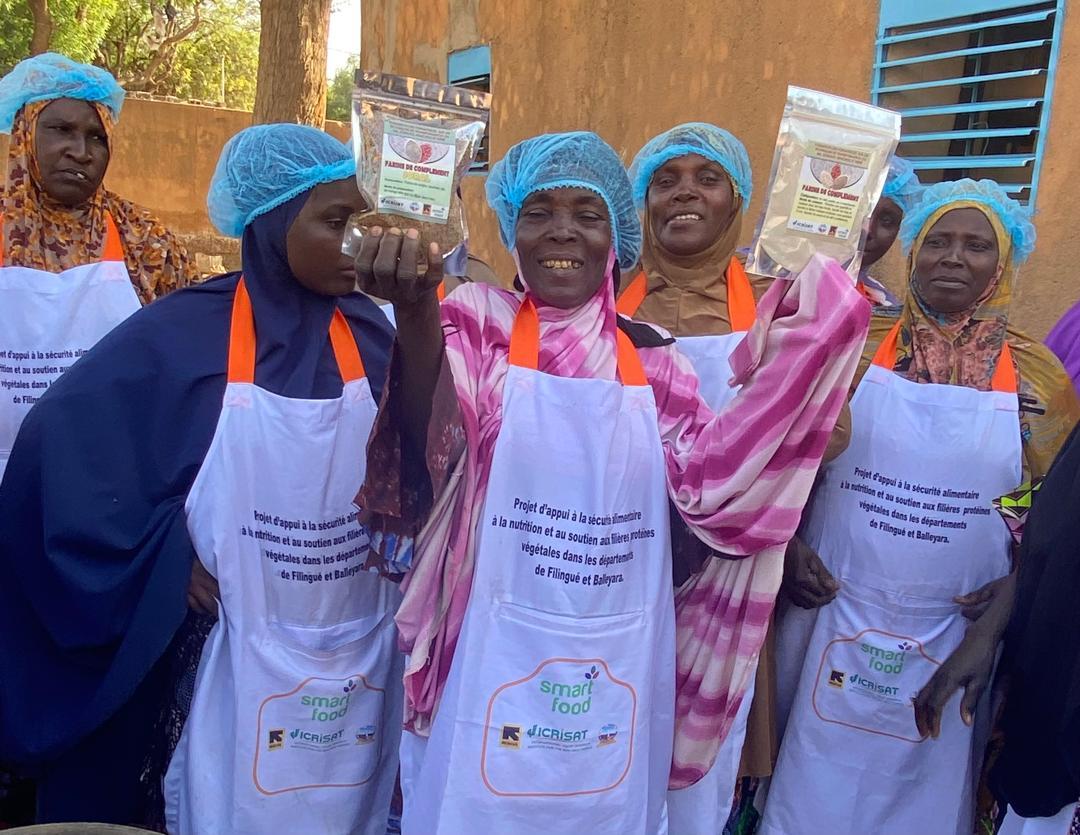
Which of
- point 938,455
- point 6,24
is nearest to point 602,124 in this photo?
point 938,455

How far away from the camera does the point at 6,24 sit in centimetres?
1895

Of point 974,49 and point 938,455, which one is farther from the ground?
point 974,49

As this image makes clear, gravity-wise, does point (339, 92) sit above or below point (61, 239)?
above

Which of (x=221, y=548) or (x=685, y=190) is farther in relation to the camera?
(x=685, y=190)

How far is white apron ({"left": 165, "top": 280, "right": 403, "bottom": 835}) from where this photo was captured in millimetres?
2039

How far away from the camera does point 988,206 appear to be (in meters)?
2.52

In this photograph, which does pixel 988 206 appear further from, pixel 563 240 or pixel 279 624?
pixel 279 624

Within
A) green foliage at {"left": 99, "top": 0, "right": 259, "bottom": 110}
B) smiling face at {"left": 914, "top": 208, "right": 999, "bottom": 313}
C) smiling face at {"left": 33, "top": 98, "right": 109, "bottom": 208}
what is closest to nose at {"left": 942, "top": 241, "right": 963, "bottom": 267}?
smiling face at {"left": 914, "top": 208, "right": 999, "bottom": 313}

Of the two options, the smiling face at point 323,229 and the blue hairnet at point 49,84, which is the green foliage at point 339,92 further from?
the smiling face at point 323,229

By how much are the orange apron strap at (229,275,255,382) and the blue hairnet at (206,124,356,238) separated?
205mm

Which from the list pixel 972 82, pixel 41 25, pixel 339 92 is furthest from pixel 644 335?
pixel 339 92

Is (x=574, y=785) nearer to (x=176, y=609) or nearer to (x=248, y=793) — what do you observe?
(x=248, y=793)

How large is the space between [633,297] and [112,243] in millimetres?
1763

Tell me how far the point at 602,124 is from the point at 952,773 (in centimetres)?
450
